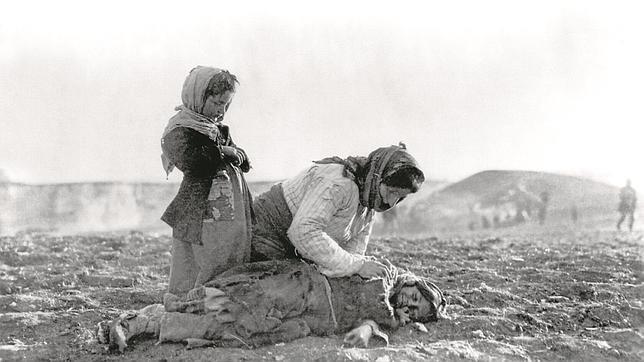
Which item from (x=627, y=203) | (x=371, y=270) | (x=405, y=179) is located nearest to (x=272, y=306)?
(x=371, y=270)

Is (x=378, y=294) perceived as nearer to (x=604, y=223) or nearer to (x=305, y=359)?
(x=305, y=359)

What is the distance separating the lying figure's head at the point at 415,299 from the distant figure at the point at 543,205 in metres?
11.7

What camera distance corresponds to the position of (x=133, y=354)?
341cm

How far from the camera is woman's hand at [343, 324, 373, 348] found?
3510mm

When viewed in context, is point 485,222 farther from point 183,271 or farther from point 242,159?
point 183,271

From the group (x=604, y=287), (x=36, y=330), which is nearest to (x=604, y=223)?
(x=604, y=287)

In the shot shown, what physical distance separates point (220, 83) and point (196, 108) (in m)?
0.21

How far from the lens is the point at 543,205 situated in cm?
1582

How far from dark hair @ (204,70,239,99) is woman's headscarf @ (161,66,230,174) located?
0.6 inches

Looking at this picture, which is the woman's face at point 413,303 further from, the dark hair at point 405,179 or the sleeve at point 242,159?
the sleeve at point 242,159

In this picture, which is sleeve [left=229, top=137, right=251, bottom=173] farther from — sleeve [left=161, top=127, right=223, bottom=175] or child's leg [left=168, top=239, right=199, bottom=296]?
child's leg [left=168, top=239, right=199, bottom=296]

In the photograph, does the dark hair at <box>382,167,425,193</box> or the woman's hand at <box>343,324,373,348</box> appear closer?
the woman's hand at <box>343,324,373,348</box>

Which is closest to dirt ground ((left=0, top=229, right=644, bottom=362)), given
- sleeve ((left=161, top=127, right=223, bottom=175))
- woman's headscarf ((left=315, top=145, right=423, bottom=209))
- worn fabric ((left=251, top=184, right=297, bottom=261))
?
worn fabric ((left=251, top=184, right=297, bottom=261))

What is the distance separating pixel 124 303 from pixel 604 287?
3.88 metres
